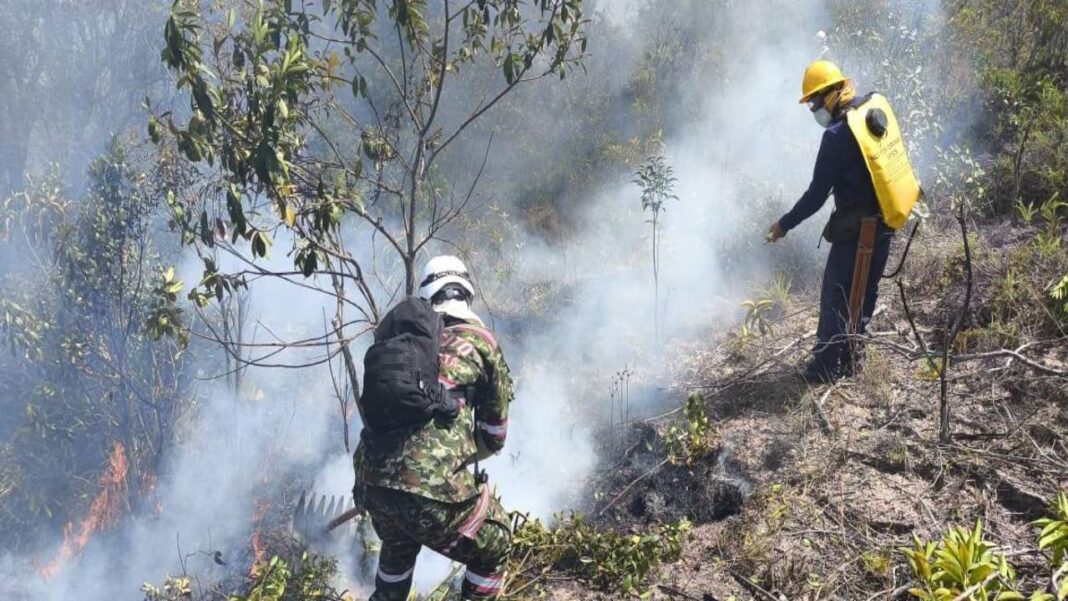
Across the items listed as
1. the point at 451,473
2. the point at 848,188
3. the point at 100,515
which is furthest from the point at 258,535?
the point at 848,188

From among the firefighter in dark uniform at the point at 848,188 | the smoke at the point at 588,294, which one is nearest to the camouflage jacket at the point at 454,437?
the firefighter in dark uniform at the point at 848,188

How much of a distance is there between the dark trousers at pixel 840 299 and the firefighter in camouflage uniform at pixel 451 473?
6.35 ft

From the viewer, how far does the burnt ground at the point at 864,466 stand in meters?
3.10

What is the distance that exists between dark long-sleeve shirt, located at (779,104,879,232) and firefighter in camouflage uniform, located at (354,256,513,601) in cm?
189

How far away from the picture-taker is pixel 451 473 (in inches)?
117

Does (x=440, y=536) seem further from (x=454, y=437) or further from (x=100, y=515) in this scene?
(x=100, y=515)

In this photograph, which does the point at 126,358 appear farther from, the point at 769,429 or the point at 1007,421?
the point at 1007,421

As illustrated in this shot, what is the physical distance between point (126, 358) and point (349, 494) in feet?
10.4

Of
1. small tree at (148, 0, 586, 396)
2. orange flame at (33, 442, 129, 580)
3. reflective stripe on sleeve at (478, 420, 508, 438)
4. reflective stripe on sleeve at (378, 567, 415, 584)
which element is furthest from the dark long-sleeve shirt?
orange flame at (33, 442, 129, 580)

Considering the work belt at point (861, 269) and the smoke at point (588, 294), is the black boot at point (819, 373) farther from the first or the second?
the smoke at point (588, 294)

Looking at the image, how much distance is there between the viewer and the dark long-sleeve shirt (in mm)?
3896

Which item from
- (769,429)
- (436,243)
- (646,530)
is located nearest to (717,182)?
(436,243)

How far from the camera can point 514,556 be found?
11.9ft

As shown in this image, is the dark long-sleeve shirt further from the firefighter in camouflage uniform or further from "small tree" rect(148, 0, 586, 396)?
the firefighter in camouflage uniform
